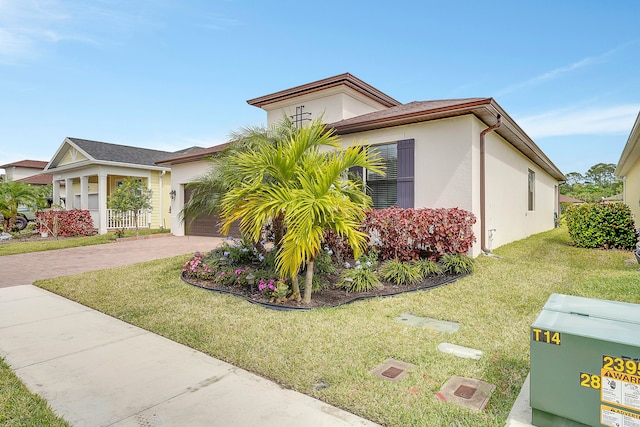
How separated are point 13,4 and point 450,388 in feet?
36.3

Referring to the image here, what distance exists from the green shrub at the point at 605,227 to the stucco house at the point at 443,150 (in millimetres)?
A: 1732

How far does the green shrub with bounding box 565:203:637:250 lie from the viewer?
29.7ft

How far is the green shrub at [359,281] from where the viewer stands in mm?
5391

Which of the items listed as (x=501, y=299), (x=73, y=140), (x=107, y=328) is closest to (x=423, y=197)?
(x=501, y=299)

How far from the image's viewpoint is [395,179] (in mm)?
8516

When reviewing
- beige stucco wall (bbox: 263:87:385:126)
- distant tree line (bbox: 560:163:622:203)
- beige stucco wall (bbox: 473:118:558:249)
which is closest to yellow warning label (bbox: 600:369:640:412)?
beige stucco wall (bbox: 473:118:558:249)

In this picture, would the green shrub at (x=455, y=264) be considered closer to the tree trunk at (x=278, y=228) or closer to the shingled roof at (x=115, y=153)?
the tree trunk at (x=278, y=228)

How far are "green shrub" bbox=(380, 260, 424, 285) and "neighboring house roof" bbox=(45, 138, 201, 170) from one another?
14372 millimetres

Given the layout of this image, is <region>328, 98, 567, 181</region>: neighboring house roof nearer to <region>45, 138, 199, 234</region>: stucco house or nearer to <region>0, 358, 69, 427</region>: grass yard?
<region>0, 358, 69, 427</region>: grass yard

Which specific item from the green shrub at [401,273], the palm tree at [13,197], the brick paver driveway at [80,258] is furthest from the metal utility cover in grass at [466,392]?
the palm tree at [13,197]

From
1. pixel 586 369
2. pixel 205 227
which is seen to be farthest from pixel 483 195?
pixel 205 227

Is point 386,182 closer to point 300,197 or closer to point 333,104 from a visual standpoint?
point 333,104

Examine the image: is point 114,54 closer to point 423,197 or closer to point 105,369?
point 423,197

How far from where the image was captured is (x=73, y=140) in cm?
1766
